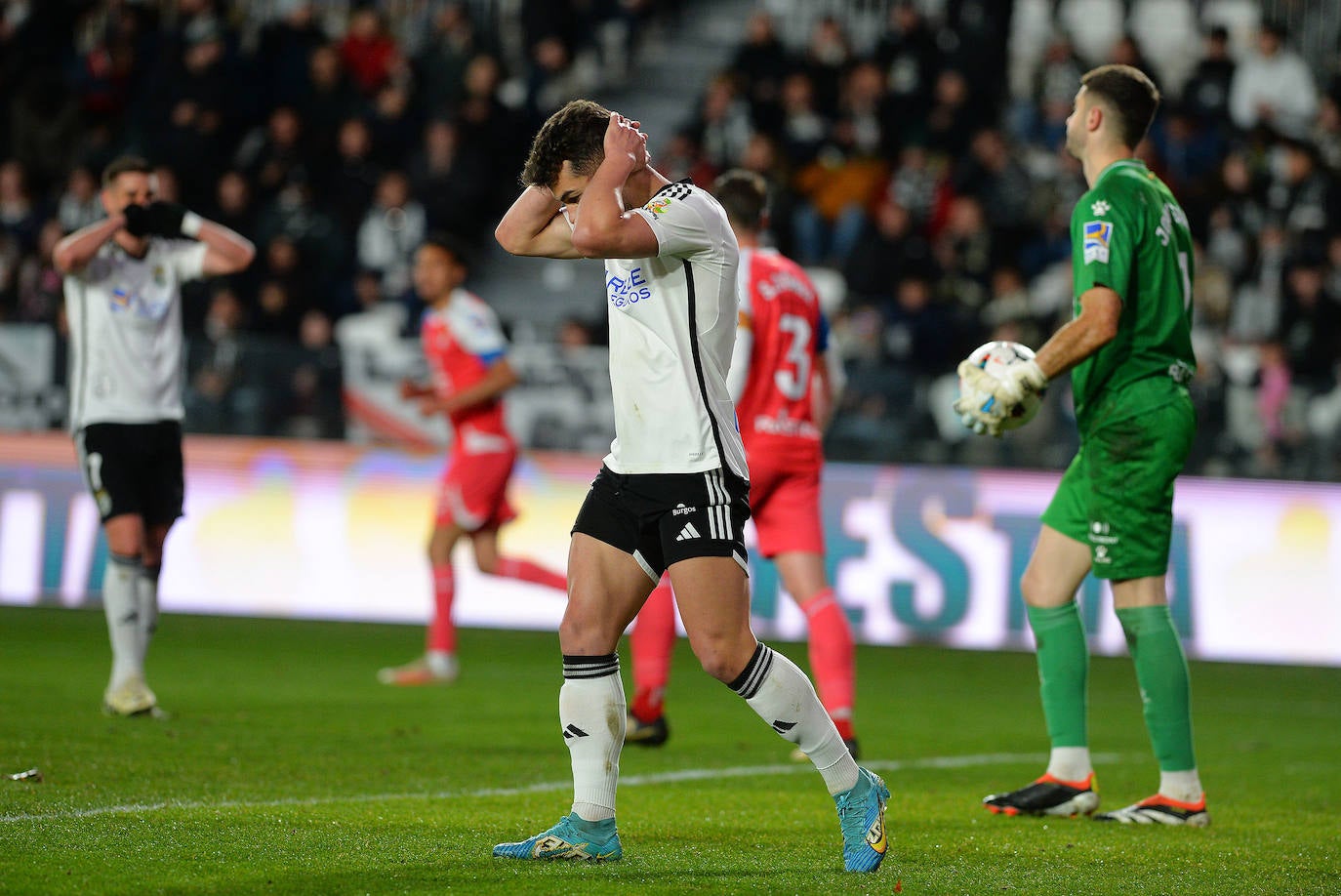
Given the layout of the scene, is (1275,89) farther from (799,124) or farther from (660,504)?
(660,504)

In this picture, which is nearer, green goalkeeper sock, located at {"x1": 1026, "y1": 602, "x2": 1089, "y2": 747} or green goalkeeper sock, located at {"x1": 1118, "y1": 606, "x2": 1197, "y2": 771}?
green goalkeeper sock, located at {"x1": 1118, "y1": 606, "x2": 1197, "y2": 771}

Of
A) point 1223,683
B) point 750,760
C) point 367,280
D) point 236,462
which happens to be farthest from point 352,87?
point 750,760

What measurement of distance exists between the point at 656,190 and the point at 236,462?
31.2ft

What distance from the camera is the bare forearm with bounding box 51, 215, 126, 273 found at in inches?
322

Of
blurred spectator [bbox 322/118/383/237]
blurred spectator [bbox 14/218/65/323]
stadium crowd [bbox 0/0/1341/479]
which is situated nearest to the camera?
blurred spectator [bbox 14/218/65/323]

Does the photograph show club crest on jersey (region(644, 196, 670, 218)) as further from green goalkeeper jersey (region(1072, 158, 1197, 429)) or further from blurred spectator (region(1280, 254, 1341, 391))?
blurred spectator (region(1280, 254, 1341, 391))

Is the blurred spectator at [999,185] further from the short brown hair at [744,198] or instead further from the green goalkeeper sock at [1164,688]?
the green goalkeeper sock at [1164,688]

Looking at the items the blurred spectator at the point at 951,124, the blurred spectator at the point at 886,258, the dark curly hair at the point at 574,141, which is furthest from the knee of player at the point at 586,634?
the blurred spectator at the point at 951,124

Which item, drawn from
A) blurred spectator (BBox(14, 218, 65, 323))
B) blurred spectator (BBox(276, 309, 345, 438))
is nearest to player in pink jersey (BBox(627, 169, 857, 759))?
blurred spectator (BBox(276, 309, 345, 438))

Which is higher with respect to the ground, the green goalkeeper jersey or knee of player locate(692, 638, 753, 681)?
the green goalkeeper jersey

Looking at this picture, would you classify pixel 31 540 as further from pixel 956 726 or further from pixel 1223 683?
pixel 1223 683

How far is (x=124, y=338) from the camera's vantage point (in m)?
8.40

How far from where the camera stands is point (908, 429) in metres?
13.7

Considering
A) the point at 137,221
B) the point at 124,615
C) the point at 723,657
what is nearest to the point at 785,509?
the point at 723,657
